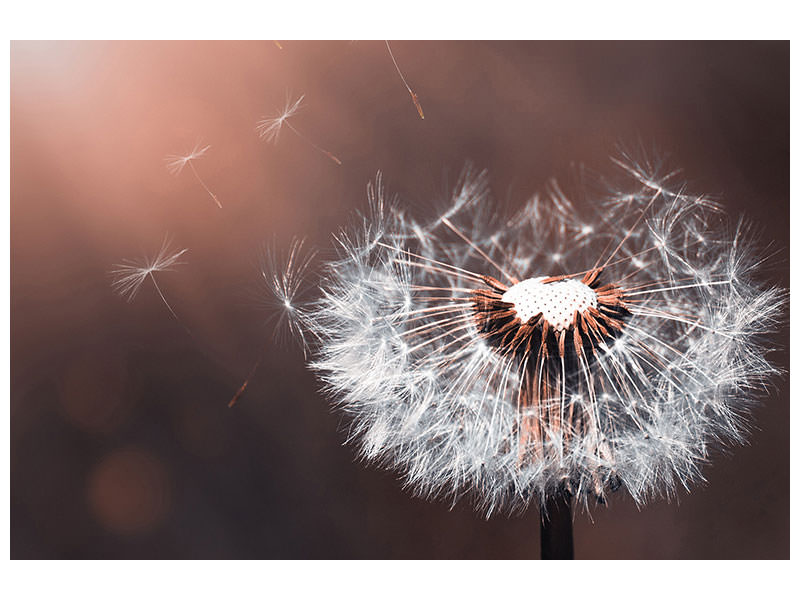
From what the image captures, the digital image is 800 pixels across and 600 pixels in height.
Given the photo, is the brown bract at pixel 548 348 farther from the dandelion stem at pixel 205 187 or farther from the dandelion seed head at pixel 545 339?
the dandelion stem at pixel 205 187

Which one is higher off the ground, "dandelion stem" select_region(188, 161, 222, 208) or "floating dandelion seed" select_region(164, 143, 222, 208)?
"floating dandelion seed" select_region(164, 143, 222, 208)

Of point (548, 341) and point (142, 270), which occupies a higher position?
point (142, 270)

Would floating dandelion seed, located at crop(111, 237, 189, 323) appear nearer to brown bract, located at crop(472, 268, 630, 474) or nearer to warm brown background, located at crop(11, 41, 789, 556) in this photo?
warm brown background, located at crop(11, 41, 789, 556)

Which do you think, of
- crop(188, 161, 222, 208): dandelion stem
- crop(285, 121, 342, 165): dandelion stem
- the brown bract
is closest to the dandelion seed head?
the brown bract

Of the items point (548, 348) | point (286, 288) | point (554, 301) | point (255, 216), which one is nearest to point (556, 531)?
point (548, 348)

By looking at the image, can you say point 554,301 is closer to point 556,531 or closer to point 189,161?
point 556,531
